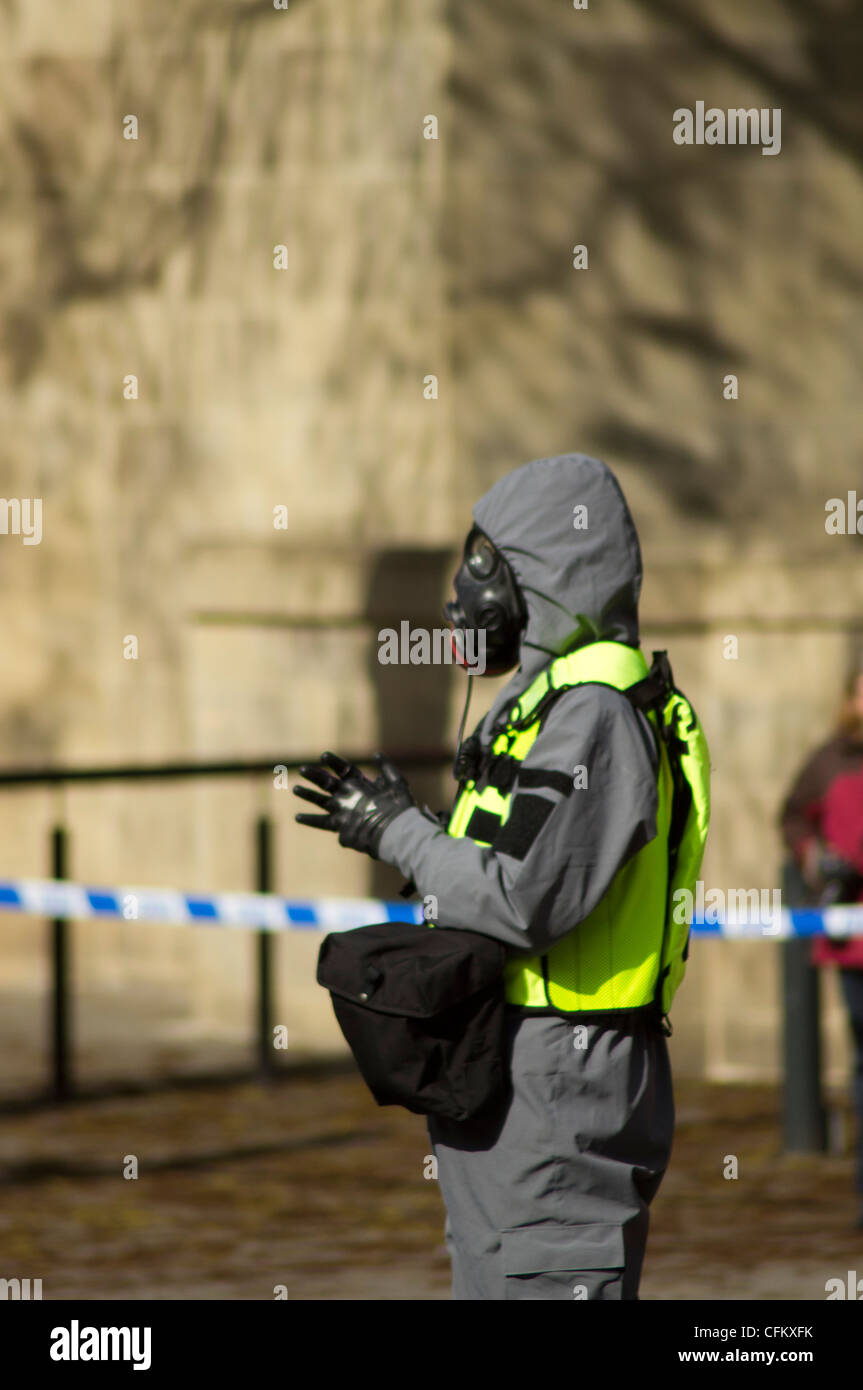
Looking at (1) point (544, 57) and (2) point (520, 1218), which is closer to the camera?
(2) point (520, 1218)

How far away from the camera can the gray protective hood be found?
4027 mm

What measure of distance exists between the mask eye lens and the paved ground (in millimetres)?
3037

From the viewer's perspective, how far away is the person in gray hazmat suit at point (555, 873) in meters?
3.83

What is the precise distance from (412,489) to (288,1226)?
12.0 ft

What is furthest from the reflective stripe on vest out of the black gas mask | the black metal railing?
the black metal railing

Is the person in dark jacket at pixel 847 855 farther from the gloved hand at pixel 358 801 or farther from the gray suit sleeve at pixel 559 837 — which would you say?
the gray suit sleeve at pixel 559 837

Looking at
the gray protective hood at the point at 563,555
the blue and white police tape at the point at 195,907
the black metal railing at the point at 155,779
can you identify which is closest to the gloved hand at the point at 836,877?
the blue and white police tape at the point at 195,907

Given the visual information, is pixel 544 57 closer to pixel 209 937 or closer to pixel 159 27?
pixel 159 27

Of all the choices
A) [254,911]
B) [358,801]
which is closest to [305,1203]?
[254,911]

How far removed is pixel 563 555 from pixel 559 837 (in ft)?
1.71

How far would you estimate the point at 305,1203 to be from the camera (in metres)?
7.75

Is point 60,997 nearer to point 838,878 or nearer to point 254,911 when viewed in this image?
point 254,911

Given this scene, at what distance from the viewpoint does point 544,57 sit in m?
9.78
